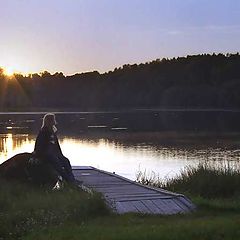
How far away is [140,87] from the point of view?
10175 cm

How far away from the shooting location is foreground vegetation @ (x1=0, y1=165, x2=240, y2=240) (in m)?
6.29

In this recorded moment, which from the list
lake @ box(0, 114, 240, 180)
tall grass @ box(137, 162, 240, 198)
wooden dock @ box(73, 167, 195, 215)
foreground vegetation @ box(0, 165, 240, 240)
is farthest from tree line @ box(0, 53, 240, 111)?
foreground vegetation @ box(0, 165, 240, 240)

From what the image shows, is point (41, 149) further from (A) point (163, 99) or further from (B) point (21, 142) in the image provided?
(A) point (163, 99)

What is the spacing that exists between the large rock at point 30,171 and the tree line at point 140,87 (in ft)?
247

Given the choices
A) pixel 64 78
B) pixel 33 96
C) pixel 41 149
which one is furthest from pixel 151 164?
pixel 64 78

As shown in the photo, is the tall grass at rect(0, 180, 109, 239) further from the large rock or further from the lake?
the lake

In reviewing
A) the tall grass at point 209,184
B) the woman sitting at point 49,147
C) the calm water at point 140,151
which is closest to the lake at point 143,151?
the calm water at point 140,151

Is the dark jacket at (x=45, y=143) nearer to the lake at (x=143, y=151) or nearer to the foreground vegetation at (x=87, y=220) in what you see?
the foreground vegetation at (x=87, y=220)

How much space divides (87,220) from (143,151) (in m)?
19.2

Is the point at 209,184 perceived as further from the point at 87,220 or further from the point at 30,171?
the point at 87,220

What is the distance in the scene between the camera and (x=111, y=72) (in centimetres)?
11662

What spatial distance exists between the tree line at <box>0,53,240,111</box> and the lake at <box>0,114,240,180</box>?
51277 millimetres

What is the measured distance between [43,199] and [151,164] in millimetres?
14140

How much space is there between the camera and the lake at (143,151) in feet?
68.6
